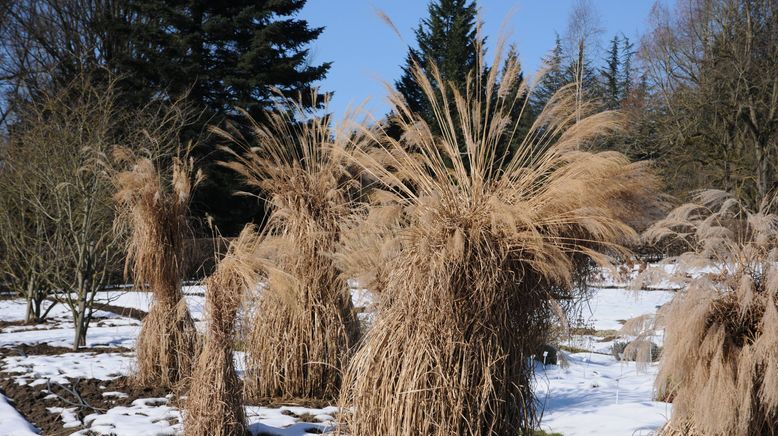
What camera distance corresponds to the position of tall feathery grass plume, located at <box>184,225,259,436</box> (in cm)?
434

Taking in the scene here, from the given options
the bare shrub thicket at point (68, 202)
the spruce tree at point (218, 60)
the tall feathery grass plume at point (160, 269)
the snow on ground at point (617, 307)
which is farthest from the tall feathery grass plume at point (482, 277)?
the spruce tree at point (218, 60)

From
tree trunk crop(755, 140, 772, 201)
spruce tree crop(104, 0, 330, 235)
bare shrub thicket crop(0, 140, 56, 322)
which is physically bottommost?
bare shrub thicket crop(0, 140, 56, 322)

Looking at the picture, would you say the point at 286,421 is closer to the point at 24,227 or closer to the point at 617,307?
the point at 24,227

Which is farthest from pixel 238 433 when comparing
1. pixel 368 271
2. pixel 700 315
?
pixel 700 315

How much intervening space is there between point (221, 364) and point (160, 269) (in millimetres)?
2057

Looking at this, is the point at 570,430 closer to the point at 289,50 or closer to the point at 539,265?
the point at 539,265

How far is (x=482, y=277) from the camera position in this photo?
3.56m

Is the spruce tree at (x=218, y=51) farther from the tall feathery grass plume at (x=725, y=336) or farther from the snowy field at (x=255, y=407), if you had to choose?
the tall feathery grass plume at (x=725, y=336)

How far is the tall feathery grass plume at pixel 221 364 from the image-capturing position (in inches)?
171

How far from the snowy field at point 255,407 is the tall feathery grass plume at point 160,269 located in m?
0.23

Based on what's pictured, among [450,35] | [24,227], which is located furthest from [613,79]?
[24,227]

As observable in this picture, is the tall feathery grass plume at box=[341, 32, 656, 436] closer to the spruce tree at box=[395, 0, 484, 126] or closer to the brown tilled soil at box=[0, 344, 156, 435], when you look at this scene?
the brown tilled soil at box=[0, 344, 156, 435]

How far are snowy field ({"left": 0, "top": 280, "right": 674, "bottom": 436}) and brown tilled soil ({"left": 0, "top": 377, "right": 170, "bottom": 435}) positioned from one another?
0.02 metres

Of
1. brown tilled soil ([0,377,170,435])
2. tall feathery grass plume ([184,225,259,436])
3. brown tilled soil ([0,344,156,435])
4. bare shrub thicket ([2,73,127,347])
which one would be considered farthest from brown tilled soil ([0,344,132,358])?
tall feathery grass plume ([184,225,259,436])
